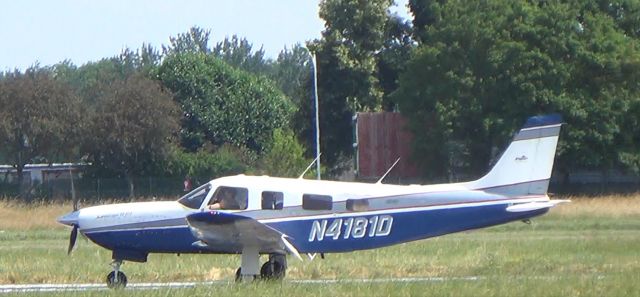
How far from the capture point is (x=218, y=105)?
7638 cm

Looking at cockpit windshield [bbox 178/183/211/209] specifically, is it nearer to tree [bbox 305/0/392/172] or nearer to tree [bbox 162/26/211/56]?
tree [bbox 305/0/392/172]

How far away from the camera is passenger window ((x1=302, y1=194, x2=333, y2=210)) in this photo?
67.0 ft

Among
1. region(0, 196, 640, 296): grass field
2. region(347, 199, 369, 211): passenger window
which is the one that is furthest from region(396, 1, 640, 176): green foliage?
region(347, 199, 369, 211): passenger window

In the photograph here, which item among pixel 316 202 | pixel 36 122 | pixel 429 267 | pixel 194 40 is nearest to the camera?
pixel 316 202

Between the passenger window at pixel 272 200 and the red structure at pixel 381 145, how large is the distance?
37055 mm

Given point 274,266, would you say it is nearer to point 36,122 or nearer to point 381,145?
point 381,145

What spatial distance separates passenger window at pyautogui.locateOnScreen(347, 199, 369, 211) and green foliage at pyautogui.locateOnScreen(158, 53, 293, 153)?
172ft

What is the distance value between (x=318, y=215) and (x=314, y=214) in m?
0.07

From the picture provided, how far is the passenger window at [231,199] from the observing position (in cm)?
2030

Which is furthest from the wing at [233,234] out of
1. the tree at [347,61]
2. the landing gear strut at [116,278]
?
the tree at [347,61]

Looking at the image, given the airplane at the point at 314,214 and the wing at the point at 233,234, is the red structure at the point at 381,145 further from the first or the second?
the wing at the point at 233,234

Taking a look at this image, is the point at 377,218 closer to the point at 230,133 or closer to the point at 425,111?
the point at 425,111

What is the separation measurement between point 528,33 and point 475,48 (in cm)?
231

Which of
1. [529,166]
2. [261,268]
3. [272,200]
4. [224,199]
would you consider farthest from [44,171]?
[529,166]
